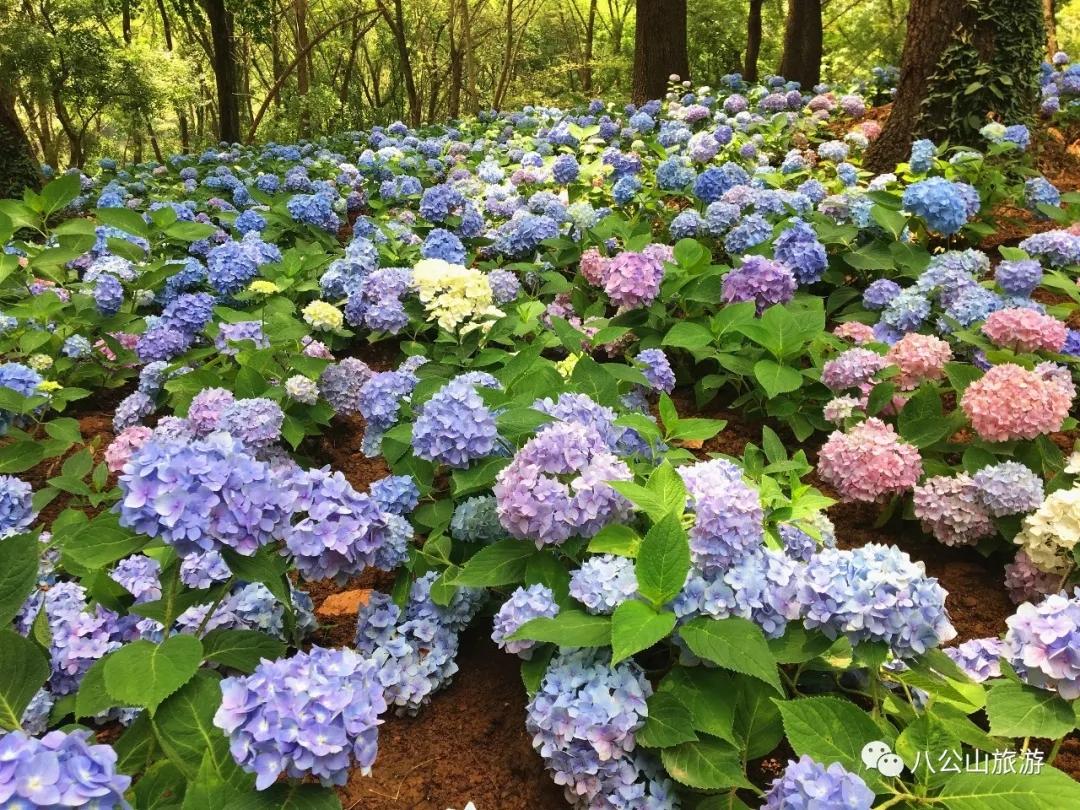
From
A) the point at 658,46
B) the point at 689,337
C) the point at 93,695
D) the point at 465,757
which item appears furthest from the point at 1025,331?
the point at 658,46

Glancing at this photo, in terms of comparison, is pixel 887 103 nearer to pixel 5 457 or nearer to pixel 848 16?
pixel 5 457

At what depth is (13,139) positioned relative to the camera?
6.52 m

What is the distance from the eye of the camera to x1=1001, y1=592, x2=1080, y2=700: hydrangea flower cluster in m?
1.20

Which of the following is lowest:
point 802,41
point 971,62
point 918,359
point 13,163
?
point 918,359

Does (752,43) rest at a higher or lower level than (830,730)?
higher

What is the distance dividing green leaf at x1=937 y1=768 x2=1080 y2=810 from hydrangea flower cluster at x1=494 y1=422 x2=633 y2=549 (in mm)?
771

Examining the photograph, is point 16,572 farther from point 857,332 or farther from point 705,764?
point 857,332

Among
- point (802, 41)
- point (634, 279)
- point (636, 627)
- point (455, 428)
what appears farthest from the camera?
point (802, 41)

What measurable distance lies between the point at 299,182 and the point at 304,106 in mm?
9483

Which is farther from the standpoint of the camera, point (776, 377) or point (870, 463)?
point (776, 377)

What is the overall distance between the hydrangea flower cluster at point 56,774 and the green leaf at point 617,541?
3.00ft

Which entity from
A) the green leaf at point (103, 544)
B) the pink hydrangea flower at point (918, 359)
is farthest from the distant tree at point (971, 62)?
the green leaf at point (103, 544)

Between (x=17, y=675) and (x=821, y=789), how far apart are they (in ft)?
4.02

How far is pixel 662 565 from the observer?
4.58ft
